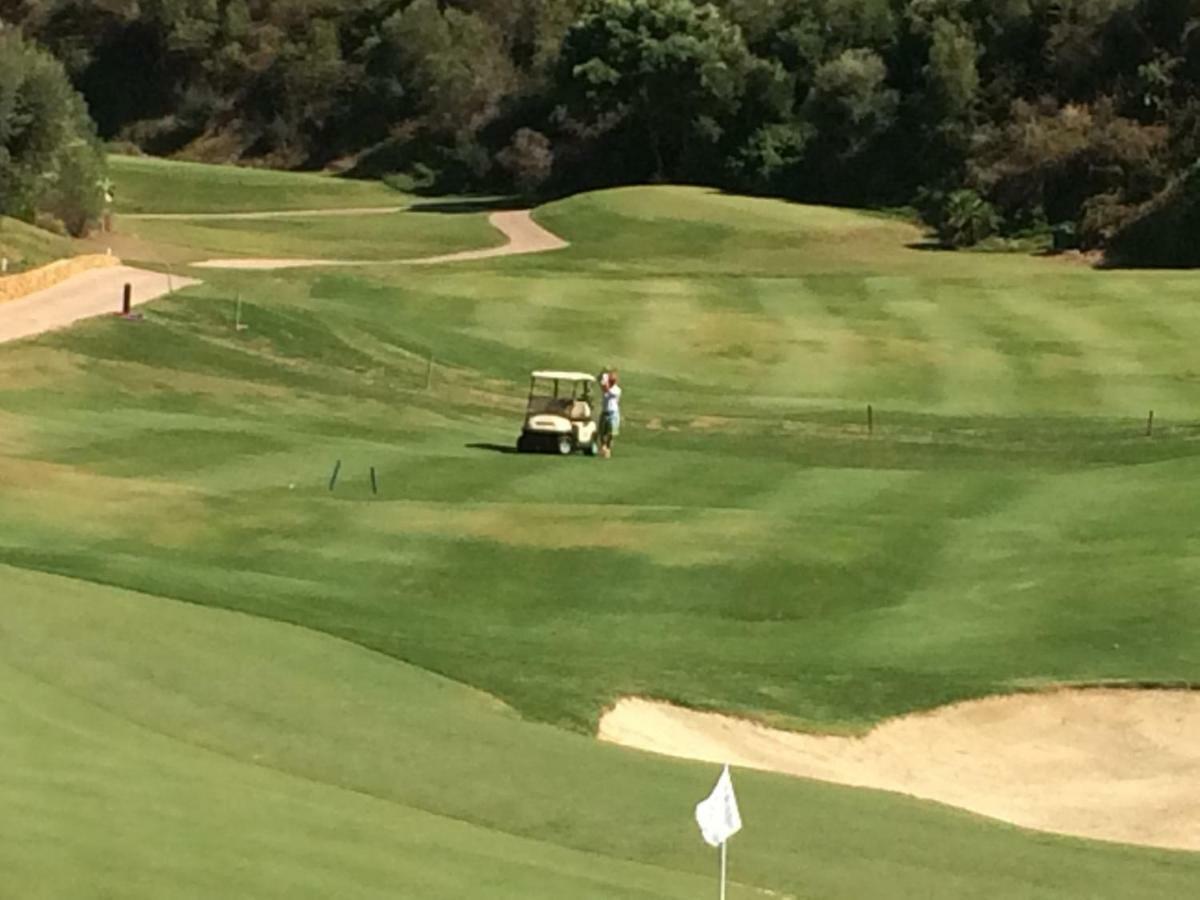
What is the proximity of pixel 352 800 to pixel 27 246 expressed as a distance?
161 feet

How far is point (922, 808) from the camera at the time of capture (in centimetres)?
1534

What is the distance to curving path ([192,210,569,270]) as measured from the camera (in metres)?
68.8

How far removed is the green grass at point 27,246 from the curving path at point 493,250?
14.9 feet

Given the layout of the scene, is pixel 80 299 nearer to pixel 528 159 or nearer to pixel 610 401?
pixel 610 401

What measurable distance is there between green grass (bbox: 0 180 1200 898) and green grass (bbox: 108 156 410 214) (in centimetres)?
4781

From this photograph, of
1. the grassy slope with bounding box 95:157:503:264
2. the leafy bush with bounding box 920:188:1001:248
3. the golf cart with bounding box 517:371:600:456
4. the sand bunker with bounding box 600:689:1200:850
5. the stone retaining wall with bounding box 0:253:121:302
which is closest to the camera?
the sand bunker with bounding box 600:689:1200:850

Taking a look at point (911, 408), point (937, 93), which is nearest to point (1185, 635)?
point (911, 408)

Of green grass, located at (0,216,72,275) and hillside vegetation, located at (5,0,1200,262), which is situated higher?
hillside vegetation, located at (5,0,1200,262)

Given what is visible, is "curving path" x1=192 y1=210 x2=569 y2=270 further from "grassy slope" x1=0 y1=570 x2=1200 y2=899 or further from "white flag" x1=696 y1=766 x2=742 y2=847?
"white flag" x1=696 y1=766 x2=742 y2=847

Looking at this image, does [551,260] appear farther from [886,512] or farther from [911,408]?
[886,512]

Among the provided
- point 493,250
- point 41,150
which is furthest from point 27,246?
point 493,250

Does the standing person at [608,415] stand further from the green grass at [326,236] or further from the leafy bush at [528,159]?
the leafy bush at [528,159]

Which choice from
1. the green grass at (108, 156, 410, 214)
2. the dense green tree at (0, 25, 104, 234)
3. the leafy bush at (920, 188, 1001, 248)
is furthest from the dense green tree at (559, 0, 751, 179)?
the dense green tree at (0, 25, 104, 234)

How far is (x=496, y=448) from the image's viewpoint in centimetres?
3709
